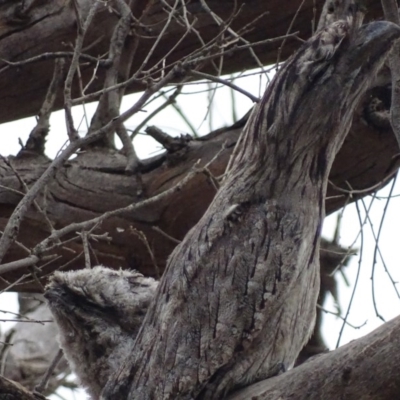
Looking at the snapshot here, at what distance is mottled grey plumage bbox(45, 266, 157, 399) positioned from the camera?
3508mm

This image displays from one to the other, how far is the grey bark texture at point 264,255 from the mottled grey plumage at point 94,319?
1.23ft

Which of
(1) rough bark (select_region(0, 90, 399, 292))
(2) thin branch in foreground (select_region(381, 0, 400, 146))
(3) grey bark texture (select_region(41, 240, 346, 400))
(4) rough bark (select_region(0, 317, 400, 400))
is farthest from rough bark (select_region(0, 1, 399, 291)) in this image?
(4) rough bark (select_region(0, 317, 400, 400))

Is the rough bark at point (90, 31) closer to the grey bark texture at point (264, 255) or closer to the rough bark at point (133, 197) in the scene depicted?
the rough bark at point (133, 197)

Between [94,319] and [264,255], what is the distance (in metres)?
0.86

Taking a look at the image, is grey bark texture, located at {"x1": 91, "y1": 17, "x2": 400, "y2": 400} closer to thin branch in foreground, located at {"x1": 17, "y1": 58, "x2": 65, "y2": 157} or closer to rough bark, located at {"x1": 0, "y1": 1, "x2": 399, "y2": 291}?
rough bark, located at {"x1": 0, "y1": 1, "x2": 399, "y2": 291}

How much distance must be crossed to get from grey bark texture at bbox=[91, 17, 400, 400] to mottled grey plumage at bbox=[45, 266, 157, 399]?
0.38 meters

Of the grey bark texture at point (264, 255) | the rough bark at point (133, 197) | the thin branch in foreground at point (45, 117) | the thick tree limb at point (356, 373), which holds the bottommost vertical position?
the thick tree limb at point (356, 373)

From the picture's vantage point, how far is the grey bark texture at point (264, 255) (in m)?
2.97

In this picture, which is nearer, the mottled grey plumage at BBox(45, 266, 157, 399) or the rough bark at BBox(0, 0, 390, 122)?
the mottled grey plumage at BBox(45, 266, 157, 399)

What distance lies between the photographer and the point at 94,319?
11.6 feet

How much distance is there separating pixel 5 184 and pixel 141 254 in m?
0.80

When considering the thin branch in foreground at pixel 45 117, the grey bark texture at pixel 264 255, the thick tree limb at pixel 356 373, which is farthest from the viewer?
the thin branch in foreground at pixel 45 117

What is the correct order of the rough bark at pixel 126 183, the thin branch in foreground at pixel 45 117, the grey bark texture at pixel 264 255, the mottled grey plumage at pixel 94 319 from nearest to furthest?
the grey bark texture at pixel 264 255 → the mottled grey plumage at pixel 94 319 → the rough bark at pixel 126 183 → the thin branch in foreground at pixel 45 117

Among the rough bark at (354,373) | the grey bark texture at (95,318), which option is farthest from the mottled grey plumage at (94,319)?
the rough bark at (354,373)
